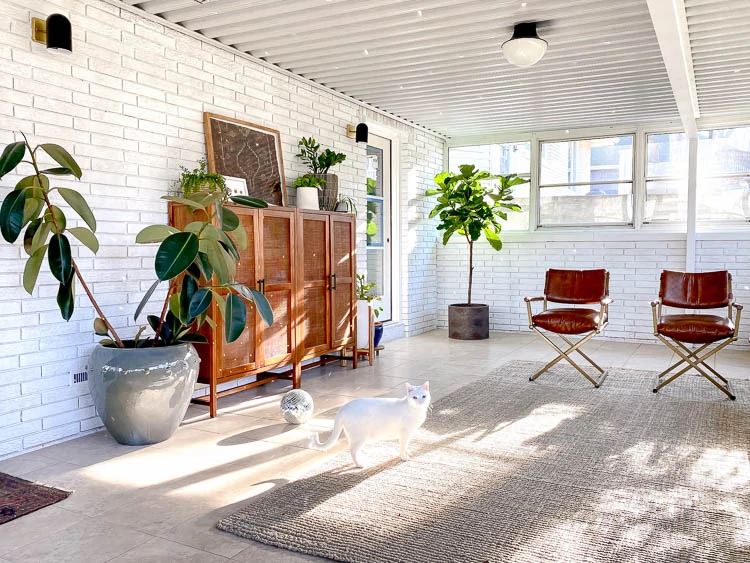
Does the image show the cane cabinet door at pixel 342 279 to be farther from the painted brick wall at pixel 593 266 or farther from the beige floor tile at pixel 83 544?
the painted brick wall at pixel 593 266

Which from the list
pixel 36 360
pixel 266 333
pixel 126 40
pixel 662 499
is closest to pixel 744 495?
pixel 662 499

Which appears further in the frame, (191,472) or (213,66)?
(213,66)

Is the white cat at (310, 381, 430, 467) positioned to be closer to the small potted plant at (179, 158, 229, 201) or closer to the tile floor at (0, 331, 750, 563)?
the tile floor at (0, 331, 750, 563)

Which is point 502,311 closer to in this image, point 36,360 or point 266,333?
point 266,333

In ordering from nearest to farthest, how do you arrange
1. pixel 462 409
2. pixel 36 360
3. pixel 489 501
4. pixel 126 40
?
pixel 489 501
pixel 36 360
pixel 126 40
pixel 462 409

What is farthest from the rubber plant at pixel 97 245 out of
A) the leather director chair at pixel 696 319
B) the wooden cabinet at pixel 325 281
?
the leather director chair at pixel 696 319

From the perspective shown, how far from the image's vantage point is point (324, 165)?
5324 mm

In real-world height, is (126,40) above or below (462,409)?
above

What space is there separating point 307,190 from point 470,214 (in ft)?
9.12

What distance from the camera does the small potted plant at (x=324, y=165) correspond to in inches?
209

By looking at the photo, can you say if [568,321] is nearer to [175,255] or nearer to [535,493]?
[535,493]

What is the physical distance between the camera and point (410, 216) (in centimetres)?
748

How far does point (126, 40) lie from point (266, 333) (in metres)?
2.06

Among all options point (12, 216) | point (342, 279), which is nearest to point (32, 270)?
point (12, 216)
